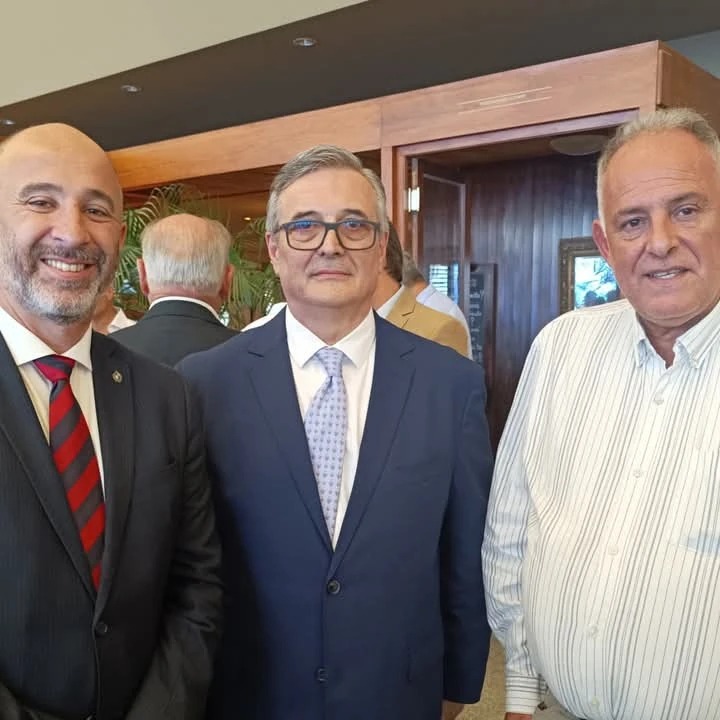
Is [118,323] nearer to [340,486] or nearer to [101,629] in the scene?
[340,486]

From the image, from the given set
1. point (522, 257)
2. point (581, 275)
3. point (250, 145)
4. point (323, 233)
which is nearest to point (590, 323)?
point (323, 233)

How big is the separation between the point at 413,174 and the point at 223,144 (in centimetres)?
151

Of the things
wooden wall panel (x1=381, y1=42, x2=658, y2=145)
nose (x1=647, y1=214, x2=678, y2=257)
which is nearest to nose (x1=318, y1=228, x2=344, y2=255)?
nose (x1=647, y1=214, x2=678, y2=257)

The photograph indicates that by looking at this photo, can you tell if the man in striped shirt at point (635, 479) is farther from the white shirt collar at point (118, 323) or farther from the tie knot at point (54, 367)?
the white shirt collar at point (118, 323)

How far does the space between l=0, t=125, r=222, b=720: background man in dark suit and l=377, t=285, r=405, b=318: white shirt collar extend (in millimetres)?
1439

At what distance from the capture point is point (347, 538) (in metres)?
1.73

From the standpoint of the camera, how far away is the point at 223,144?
519 cm

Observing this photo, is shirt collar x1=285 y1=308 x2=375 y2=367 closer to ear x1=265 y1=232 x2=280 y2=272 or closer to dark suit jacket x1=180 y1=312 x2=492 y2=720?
dark suit jacket x1=180 y1=312 x2=492 y2=720

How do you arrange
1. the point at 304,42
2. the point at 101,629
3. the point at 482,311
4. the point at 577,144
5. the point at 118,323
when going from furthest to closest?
the point at 304,42 → the point at 482,311 → the point at 118,323 → the point at 577,144 → the point at 101,629

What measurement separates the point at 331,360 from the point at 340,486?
30cm

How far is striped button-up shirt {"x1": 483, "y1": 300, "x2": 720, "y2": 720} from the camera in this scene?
4.83 ft

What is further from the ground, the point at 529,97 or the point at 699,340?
the point at 529,97

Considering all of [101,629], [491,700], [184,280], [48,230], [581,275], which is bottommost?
[491,700]

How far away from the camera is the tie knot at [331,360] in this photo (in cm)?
186
